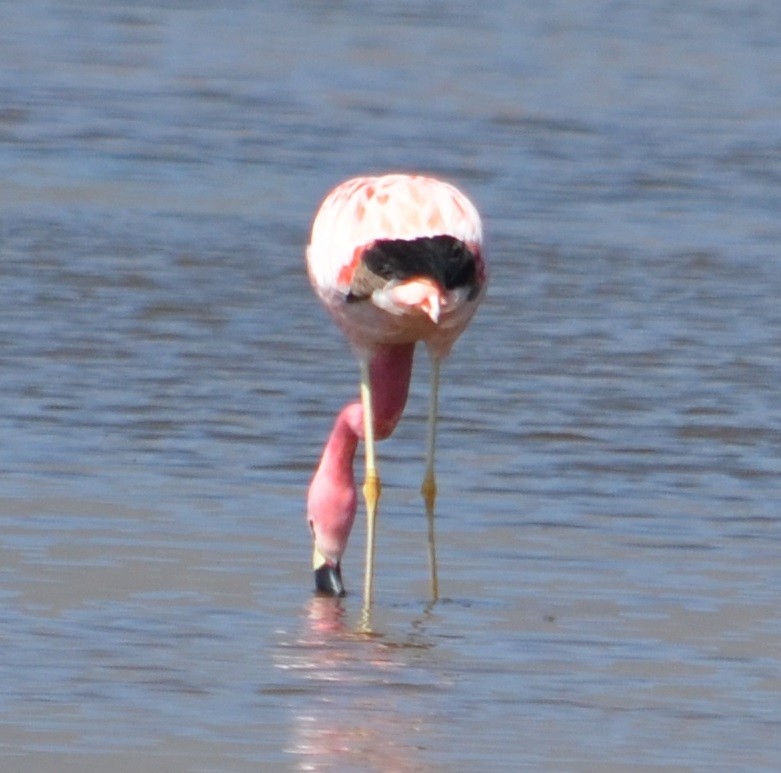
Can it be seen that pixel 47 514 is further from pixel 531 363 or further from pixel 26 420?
pixel 531 363

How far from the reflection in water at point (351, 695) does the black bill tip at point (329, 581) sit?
79 millimetres

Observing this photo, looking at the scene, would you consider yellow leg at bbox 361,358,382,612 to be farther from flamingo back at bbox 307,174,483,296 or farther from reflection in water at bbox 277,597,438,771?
reflection in water at bbox 277,597,438,771

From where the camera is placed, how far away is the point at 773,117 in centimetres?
1800

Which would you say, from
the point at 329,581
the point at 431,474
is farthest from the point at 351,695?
the point at 431,474

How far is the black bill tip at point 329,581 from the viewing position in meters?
7.15

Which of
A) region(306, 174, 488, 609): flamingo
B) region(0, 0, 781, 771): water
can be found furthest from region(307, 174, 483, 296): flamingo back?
region(0, 0, 781, 771): water

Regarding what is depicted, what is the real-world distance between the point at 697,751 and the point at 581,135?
11.9 metres

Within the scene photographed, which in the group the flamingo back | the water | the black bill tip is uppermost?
the flamingo back

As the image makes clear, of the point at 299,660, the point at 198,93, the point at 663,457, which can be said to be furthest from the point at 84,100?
the point at 299,660

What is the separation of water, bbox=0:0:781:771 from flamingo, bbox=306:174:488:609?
191 millimetres

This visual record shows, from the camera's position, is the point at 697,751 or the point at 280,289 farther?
the point at 280,289

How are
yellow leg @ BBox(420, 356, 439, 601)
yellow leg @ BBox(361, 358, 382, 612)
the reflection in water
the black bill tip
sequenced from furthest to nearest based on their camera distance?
yellow leg @ BBox(361, 358, 382, 612) < yellow leg @ BBox(420, 356, 439, 601) < the black bill tip < the reflection in water

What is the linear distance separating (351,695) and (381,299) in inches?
66.6

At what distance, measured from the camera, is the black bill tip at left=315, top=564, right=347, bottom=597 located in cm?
715
